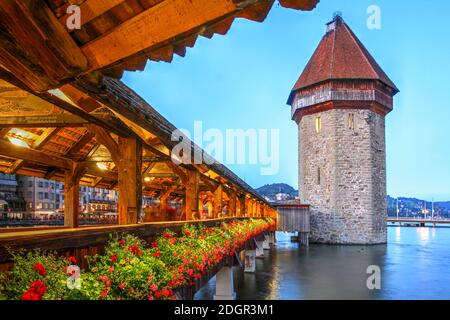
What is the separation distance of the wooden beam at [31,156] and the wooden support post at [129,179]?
8.68ft

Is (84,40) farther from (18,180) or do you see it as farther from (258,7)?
(18,180)

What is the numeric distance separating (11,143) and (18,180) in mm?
60159

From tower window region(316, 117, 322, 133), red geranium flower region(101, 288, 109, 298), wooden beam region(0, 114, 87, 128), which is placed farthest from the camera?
tower window region(316, 117, 322, 133)

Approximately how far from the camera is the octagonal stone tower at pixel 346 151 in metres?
37.2

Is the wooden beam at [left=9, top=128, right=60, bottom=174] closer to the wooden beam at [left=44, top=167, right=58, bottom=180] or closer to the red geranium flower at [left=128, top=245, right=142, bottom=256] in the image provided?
the wooden beam at [left=44, top=167, right=58, bottom=180]

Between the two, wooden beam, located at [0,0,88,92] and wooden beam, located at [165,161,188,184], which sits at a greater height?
wooden beam, located at [0,0,88,92]

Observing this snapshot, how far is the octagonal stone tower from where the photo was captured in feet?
122

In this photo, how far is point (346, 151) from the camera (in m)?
37.5

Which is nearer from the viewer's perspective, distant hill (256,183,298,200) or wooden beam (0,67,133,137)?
wooden beam (0,67,133,137)

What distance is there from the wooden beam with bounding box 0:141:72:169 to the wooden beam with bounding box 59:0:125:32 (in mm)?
5506

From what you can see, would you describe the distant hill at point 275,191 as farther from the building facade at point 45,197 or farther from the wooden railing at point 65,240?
the wooden railing at point 65,240

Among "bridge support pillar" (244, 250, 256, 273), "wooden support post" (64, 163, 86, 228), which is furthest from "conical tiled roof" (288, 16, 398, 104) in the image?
"wooden support post" (64, 163, 86, 228)

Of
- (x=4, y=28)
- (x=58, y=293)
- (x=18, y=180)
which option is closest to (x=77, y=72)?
(x=4, y=28)

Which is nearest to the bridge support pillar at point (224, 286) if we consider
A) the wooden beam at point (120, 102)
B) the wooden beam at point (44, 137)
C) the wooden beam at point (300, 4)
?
the wooden beam at point (44, 137)
